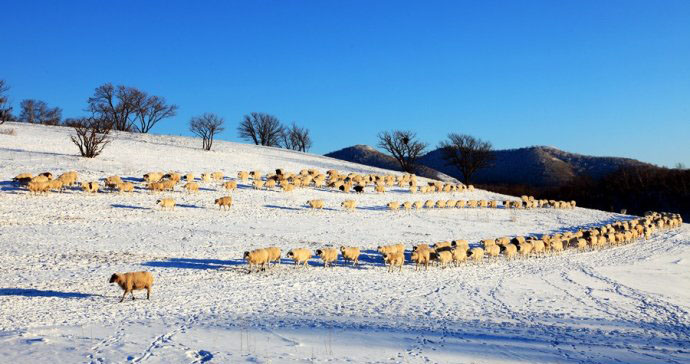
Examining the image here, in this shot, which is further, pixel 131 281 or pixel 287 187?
pixel 287 187

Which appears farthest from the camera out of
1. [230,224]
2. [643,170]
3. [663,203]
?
[643,170]

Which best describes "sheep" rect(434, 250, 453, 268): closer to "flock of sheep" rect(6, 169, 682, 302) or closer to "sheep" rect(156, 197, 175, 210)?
"flock of sheep" rect(6, 169, 682, 302)

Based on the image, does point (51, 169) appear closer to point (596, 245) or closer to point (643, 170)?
point (596, 245)

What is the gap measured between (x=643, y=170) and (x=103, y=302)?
93.1 meters

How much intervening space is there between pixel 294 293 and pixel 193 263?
570 centimetres

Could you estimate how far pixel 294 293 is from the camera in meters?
16.1

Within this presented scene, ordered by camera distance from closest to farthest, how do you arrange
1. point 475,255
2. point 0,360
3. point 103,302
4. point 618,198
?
Answer: point 0,360, point 103,302, point 475,255, point 618,198

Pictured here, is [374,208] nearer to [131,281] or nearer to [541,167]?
[131,281]

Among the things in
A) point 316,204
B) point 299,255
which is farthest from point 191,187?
point 299,255

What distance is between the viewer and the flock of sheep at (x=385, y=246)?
2042 cm

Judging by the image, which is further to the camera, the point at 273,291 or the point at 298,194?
the point at 298,194

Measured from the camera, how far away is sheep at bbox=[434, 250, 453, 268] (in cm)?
2200

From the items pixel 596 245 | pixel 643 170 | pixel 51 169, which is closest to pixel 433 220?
pixel 596 245

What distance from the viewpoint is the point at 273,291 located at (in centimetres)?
1622
